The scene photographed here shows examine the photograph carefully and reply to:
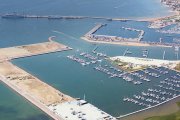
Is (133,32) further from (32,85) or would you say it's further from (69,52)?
(32,85)

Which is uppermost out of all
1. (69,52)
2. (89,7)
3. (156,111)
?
(89,7)

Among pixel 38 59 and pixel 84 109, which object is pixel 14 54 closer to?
pixel 38 59

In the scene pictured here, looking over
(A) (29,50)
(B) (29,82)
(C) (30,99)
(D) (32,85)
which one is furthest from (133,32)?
(C) (30,99)

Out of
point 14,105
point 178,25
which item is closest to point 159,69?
point 14,105

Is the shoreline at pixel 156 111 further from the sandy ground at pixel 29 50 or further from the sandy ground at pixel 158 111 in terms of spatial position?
the sandy ground at pixel 29 50

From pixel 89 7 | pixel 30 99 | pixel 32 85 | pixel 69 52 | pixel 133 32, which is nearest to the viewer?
pixel 30 99

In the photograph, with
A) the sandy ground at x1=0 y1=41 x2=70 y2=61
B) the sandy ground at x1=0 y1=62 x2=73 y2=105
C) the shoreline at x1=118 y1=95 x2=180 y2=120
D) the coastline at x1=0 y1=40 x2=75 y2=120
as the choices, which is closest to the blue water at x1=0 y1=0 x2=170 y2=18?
the sandy ground at x1=0 y1=41 x2=70 y2=61

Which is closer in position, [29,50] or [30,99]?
[30,99]
